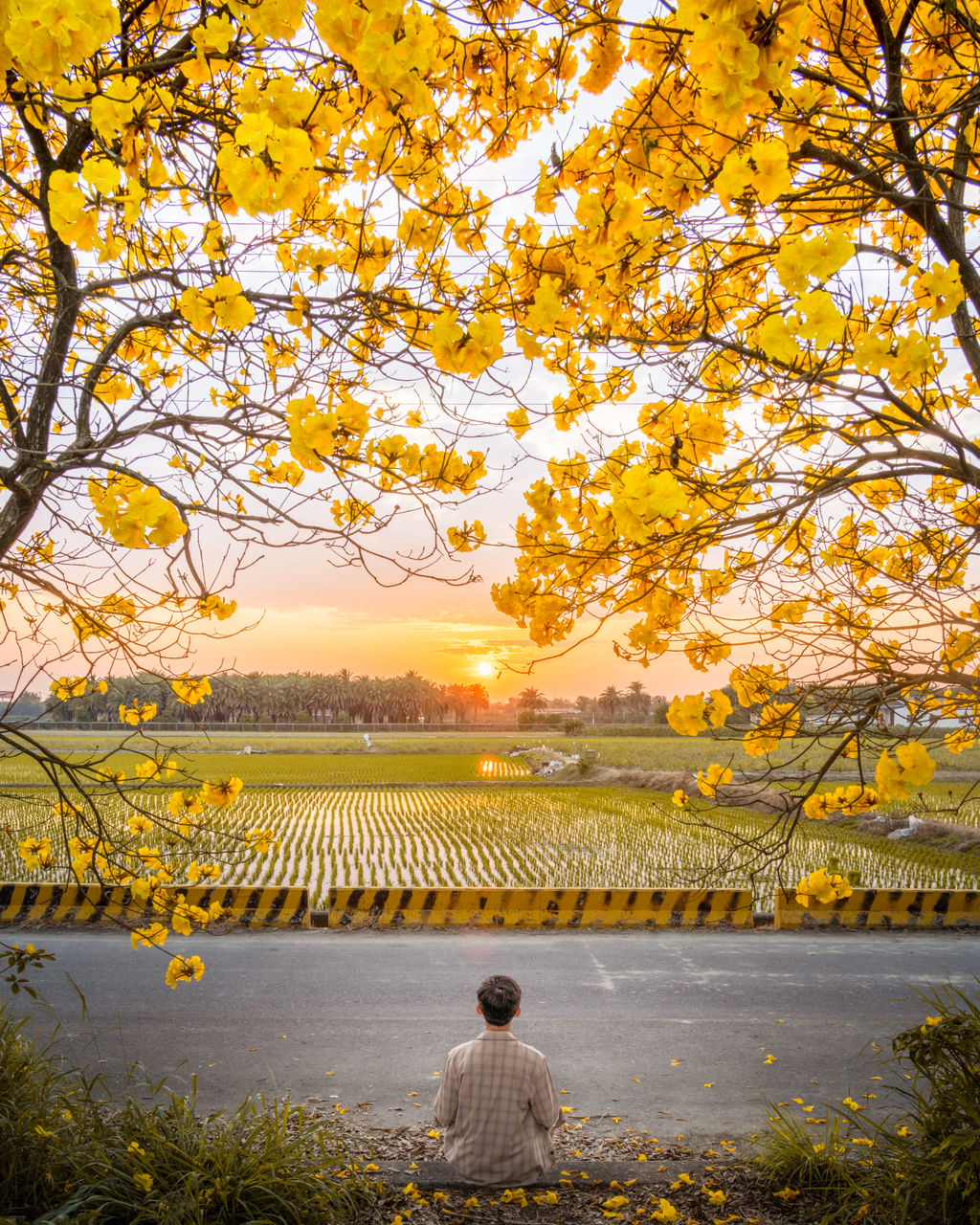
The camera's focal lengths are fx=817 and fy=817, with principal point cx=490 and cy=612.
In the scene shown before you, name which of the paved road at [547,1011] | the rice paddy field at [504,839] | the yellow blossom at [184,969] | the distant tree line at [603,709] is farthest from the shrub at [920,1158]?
the distant tree line at [603,709]

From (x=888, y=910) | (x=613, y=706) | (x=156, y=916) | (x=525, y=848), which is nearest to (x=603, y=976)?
(x=888, y=910)

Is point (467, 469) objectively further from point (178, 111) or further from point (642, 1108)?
point (642, 1108)

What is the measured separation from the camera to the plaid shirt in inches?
125

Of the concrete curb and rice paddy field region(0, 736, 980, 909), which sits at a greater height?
the concrete curb

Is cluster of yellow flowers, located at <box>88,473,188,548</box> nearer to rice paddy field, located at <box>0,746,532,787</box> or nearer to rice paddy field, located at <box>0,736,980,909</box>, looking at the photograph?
rice paddy field, located at <box>0,736,980,909</box>

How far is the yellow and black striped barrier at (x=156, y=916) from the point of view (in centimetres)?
790

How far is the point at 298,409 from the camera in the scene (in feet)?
5.88

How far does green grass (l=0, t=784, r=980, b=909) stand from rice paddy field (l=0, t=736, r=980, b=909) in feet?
0.10

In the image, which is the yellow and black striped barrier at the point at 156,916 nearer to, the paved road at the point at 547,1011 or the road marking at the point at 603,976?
the paved road at the point at 547,1011

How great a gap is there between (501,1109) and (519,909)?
496cm

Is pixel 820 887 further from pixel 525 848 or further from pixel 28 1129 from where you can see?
pixel 525 848

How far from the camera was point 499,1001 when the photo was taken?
10.6 feet

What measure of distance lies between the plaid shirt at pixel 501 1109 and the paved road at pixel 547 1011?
3.82ft

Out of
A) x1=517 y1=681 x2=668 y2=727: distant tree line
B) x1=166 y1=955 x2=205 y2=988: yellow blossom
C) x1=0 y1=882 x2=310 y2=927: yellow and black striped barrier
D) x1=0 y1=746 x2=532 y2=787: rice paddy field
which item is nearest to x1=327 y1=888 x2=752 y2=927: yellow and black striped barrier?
x1=0 y1=882 x2=310 y2=927: yellow and black striped barrier
